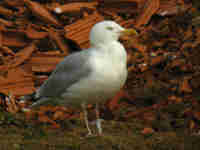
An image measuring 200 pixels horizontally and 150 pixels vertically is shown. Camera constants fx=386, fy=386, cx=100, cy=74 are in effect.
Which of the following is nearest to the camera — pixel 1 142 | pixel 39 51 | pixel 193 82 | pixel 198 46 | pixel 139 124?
pixel 1 142

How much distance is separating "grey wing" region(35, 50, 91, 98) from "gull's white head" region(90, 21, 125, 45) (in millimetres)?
151

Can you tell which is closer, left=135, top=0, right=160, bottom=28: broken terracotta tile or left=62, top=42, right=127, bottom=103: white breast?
left=62, top=42, right=127, bottom=103: white breast

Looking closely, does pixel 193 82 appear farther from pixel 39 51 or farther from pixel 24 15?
pixel 24 15

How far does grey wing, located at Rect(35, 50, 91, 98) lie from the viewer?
3551 mm

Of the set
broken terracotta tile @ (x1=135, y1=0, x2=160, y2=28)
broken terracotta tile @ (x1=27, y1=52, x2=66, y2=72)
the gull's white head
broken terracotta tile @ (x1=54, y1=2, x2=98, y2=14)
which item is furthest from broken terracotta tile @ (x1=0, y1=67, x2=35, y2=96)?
broken terracotta tile @ (x1=135, y1=0, x2=160, y2=28)

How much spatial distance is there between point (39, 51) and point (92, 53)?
1596 mm

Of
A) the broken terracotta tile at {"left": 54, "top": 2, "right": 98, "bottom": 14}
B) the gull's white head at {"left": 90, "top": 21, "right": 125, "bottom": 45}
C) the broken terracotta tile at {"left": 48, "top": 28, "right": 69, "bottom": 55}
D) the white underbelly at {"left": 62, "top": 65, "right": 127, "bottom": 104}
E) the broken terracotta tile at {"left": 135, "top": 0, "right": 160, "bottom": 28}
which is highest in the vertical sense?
the broken terracotta tile at {"left": 54, "top": 2, "right": 98, "bottom": 14}

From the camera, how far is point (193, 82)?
13.8ft

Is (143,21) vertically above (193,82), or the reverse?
(143,21)

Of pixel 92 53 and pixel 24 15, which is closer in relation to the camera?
pixel 92 53

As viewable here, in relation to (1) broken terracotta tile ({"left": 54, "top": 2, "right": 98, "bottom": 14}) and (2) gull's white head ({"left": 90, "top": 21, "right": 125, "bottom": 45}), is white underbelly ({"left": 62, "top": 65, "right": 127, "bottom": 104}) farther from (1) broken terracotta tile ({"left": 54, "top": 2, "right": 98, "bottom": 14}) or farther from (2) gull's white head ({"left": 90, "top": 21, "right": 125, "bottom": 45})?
(1) broken terracotta tile ({"left": 54, "top": 2, "right": 98, "bottom": 14})

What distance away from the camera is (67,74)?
3764 millimetres

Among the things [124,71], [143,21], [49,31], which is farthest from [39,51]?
[124,71]

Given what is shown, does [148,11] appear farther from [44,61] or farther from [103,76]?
[103,76]
